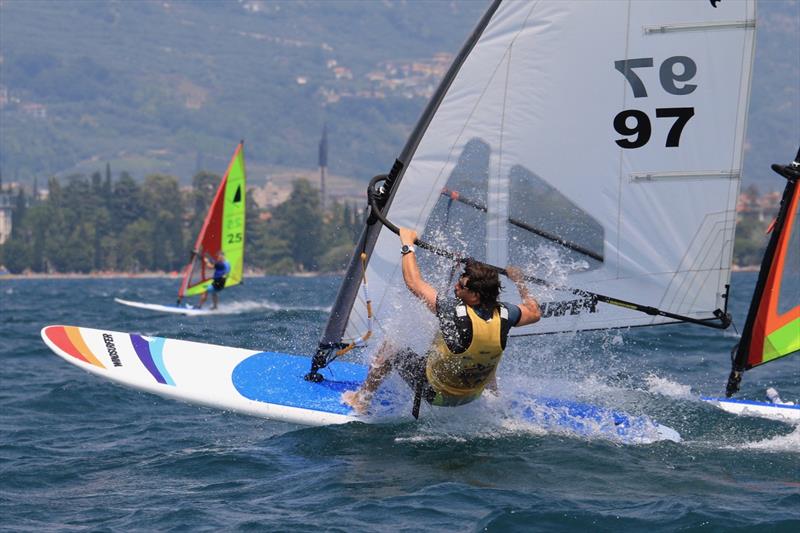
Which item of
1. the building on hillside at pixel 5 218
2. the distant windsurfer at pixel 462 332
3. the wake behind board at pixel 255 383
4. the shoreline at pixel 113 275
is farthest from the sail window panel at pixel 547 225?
the building on hillside at pixel 5 218

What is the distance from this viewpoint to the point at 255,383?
9.53 m

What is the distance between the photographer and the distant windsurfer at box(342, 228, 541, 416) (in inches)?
298

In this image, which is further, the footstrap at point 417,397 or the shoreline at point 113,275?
the shoreline at point 113,275

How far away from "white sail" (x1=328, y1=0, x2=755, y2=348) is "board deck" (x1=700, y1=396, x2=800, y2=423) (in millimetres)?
1332

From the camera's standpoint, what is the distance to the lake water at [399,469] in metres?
6.60

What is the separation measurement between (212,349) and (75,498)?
10.5ft

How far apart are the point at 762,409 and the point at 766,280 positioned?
1.08 m

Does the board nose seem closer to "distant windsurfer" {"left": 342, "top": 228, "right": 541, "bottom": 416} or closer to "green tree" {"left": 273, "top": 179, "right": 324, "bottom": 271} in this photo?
"distant windsurfer" {"left": 342, "top": 228, "right": 541, "bottom": 416}

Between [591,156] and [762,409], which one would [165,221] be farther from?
[591,156]

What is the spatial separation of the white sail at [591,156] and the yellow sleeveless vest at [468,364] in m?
0.92

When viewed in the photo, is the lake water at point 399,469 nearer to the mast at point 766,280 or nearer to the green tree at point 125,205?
the mast at point 766,280

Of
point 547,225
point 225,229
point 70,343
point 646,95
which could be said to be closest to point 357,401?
point 547,225

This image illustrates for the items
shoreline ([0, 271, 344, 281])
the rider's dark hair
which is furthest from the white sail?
shoreline ([0, 271, 344, 281])

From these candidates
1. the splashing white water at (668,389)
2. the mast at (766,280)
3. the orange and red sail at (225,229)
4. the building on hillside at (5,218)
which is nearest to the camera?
the mast at (766,280)
